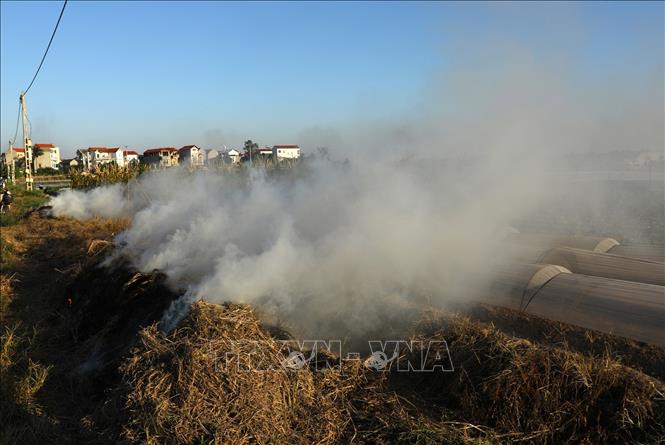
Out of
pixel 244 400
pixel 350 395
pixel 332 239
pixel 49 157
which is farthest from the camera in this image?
pixel 49 157

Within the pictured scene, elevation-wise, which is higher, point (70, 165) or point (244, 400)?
point (70, 165)

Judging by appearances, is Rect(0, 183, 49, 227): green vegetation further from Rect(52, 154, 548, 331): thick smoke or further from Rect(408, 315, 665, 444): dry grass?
Rect(408, 315, 665, 444): dry grass

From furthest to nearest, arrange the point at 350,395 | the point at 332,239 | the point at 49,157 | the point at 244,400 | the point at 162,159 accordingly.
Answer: the point at 49,157
the point at 162,159
the point at 332,239
the point at 350,395
the point at 244,400

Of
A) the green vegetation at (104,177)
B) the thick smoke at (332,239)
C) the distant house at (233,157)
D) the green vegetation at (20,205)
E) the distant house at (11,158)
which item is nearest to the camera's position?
the thick smoke at (332,239)

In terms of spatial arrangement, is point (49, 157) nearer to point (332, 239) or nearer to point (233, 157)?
point (233, 157)

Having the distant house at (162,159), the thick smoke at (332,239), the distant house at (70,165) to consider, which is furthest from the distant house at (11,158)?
the thick smoke at (332,239)

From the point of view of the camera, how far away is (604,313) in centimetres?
566

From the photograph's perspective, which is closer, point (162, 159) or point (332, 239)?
point (332, 239)

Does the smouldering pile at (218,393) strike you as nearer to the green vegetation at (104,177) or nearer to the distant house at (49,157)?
the green vegetation at (104,177)

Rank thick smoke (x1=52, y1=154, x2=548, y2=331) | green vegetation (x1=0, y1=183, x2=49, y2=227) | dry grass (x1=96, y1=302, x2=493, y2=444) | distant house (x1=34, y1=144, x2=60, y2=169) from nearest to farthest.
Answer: dry grass (x1=96, y1=302, x2=493, y2=444) → thick smoke (x1=52, y1=154, x2=548, y2=331) → green vegetation (x1=0, y1=183, x2=49, y2=227) → distant house (x1=34, y1=144, x2=60, y2=169)

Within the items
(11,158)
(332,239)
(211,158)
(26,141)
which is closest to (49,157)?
(11,158)

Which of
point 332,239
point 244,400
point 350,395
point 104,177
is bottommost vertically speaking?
point 350,395

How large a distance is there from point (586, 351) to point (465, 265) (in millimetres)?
2518

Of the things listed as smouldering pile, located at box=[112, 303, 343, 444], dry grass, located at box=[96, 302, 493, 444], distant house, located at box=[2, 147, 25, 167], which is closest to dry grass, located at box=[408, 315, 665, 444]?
dry grass, located at box=[96, 302, 493, 444]
